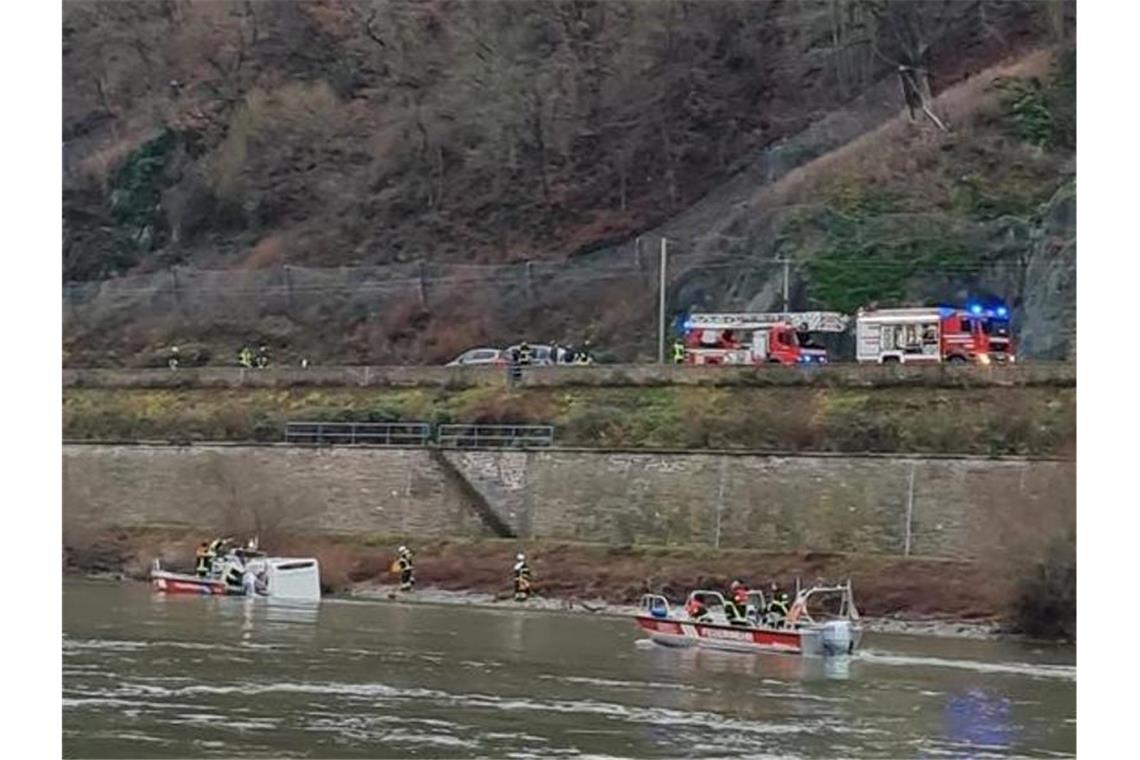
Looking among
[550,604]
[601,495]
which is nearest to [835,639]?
[550,604]

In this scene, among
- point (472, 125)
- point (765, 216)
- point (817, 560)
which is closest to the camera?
point (817, 560)

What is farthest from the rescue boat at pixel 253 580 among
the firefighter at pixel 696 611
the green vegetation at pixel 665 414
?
the firefighter at pixel 696 611

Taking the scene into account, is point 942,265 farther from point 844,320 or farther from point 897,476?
point 897,476

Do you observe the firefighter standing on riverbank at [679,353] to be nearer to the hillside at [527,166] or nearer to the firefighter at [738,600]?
the hillside at [527,166]

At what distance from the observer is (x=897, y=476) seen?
28.4 m

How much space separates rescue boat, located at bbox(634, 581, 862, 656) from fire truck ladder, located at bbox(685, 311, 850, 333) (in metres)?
10.1

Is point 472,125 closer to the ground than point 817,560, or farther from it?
farther from it

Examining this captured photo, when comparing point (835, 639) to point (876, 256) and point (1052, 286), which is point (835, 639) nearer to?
point (1052, 286)

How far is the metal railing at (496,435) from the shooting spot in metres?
32.5

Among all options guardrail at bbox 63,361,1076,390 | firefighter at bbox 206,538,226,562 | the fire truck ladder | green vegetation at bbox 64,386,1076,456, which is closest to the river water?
firefighter at bbox 206,538,226,562

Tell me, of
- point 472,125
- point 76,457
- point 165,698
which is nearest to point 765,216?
point 472,125

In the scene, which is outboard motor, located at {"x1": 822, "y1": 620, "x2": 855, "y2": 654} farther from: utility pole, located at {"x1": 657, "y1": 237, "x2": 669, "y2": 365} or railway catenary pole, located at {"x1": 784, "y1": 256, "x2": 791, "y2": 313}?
utility pole, located at {"x1": 657, "y1": 237, "x2": 669, "y2": 365}

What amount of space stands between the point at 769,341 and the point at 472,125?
1613 centimetres

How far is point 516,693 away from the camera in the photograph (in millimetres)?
20297
